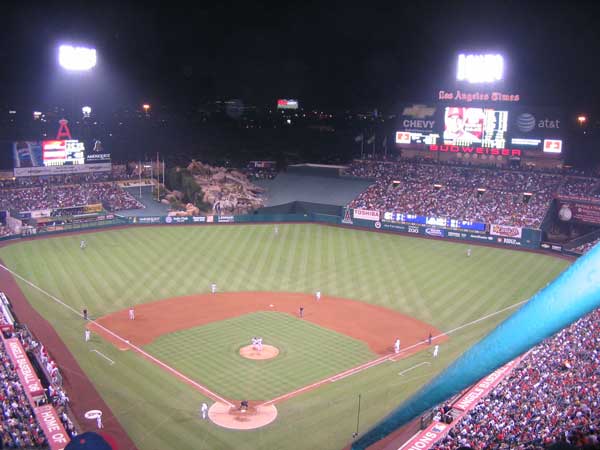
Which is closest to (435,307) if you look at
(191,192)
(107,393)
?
(107,393)

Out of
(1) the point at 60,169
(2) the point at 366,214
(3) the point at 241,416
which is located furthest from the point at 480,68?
(3) the point at 241,416

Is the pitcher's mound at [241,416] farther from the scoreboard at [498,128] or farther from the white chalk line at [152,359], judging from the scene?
the scoreboard at [498,128]

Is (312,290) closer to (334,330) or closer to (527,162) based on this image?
(334,330)

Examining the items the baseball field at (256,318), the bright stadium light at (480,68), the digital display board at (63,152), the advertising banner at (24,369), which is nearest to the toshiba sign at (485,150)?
the bright stadium light at (480,68)

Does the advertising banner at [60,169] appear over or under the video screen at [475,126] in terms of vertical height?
under

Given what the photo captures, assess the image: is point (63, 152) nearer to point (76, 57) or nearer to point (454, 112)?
point (76, 57)

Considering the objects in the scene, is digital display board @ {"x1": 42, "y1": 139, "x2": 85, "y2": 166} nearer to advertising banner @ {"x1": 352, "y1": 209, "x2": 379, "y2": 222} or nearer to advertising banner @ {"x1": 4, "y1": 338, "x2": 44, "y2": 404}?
advertising banner @ {"x1": 352, "y1": 209, "x2": 379, "y2": 222}
